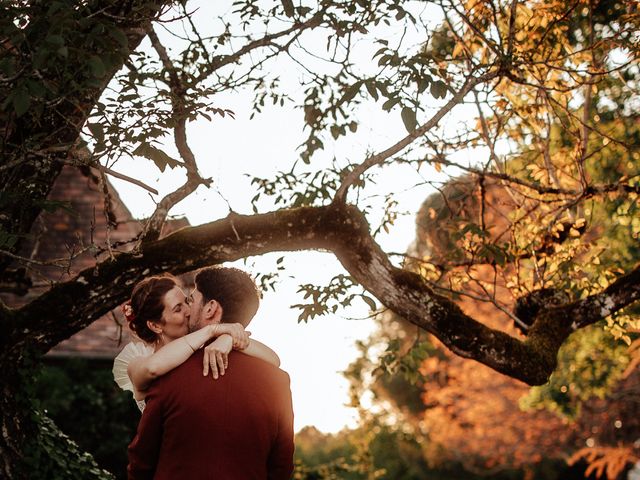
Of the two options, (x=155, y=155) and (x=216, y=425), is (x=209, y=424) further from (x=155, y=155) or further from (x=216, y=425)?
(x=155, y=155)

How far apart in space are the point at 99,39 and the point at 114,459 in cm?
923

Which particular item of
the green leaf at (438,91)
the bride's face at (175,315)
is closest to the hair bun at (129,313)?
the bride's face at (175,315)

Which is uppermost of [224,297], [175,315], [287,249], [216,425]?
[287,249]

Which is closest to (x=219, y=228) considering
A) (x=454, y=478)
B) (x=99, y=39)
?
(x=99, y=39)

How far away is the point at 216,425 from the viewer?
9.45ft

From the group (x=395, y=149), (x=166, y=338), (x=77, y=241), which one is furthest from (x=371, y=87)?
(x=77, y=241)

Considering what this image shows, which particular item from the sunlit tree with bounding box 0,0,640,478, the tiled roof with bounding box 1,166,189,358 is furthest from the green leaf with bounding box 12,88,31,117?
the tiled roof with bounding box 1,166,189,358

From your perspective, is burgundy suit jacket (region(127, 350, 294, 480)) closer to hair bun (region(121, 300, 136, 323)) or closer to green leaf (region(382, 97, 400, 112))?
hair bun (region(121, 300, 136, 323))

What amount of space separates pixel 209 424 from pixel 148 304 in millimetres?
1470

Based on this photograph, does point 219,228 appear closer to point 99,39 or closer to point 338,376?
point 99,39

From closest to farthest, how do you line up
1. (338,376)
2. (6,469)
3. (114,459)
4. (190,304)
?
(190,304), (6,469), (338,376), (114,459)

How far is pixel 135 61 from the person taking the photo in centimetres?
600

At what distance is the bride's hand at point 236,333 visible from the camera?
335 cm

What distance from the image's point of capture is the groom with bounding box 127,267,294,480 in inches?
113
